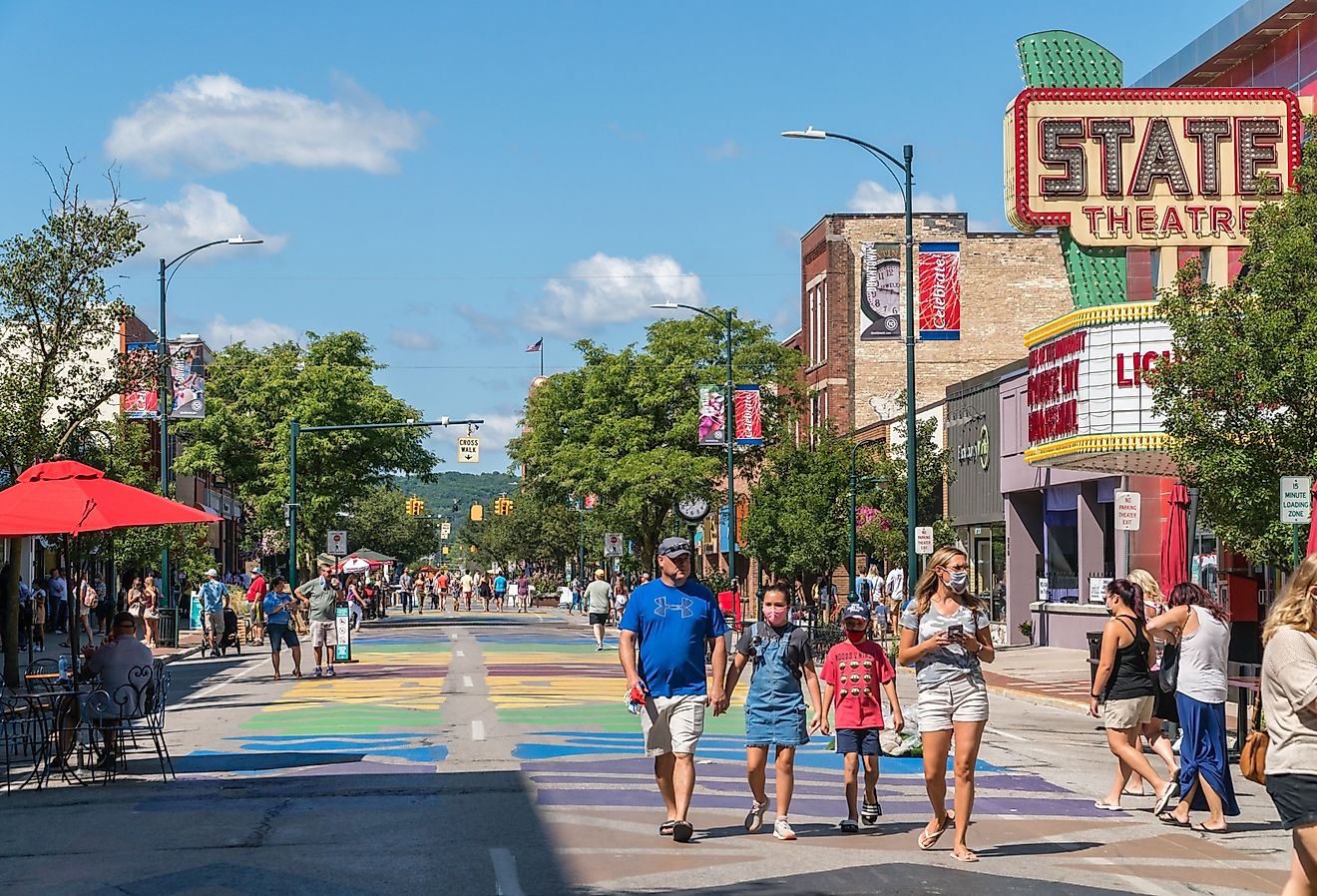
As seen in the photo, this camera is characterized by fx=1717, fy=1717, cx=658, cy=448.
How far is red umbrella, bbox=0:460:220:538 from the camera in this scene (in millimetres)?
17000

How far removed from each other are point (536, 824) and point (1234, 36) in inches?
1010

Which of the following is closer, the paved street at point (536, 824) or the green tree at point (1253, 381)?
the paved street at point (536, 824)

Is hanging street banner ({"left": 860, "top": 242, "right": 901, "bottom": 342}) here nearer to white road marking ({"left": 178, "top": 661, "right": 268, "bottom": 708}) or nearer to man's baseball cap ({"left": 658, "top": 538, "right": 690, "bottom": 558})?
white road marking ({"left": 178, "top": 661, "right": 268, "bottom": 708})

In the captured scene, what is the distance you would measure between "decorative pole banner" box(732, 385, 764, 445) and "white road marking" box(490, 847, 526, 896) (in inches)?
1502

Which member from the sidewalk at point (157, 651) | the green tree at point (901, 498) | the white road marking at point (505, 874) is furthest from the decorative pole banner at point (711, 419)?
the white road marking at point (505, 874)

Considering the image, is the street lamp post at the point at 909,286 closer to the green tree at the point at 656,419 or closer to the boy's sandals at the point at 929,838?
the boy's sandals at the point at 929,838

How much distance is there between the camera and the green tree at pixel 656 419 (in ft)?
194

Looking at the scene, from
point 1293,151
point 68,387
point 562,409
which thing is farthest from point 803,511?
point 68,387

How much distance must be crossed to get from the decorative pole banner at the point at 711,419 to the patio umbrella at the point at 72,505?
99.9 ft

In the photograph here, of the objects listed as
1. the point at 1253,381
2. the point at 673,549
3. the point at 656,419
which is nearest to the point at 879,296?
the point at 1253,381

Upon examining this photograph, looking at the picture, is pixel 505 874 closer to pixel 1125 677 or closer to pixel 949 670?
pixel 949 670

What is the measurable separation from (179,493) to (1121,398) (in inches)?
2513

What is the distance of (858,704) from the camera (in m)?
11.9

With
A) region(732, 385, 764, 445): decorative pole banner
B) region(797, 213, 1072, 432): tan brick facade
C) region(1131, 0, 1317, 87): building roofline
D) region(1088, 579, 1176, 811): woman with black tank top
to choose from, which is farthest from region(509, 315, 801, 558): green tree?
region(1088, 579, 1176, 811): woman with black tank top
